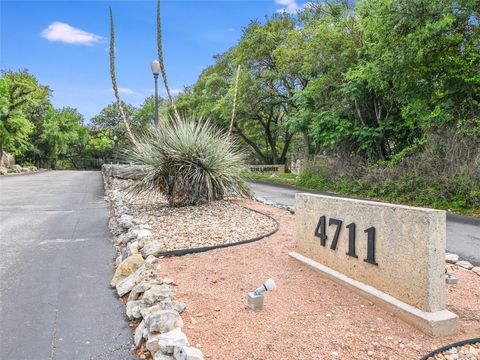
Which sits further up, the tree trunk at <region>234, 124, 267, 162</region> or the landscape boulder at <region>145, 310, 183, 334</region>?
the tree trunk at <region>234, 124, 267, 162</region>

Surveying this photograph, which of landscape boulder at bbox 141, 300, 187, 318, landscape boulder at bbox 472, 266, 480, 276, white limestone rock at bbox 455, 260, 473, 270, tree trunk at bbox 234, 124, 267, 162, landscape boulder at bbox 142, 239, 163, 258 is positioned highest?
tree trunk at bbox 234, 124, 267, 162

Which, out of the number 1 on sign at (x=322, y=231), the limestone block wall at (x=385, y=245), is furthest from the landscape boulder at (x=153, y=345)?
the number 1 on sign at (x=322, y=231)

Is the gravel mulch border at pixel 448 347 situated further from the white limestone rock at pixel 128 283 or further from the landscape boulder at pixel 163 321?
the white limestone rock at pixel 128 283

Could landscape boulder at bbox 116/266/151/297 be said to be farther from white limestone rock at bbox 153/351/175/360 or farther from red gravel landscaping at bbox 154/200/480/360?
white limestone rock at bbox 153/351/175/360

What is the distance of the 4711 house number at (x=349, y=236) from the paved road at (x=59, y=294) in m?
2.08

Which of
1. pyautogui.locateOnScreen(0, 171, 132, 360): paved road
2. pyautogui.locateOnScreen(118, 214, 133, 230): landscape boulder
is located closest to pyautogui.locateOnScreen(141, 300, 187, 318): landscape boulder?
pyautogui.locateOnScreen(0, 171, 132, 360): paved road

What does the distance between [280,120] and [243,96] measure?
569 centimetres

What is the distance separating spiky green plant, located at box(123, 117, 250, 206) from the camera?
278 inches

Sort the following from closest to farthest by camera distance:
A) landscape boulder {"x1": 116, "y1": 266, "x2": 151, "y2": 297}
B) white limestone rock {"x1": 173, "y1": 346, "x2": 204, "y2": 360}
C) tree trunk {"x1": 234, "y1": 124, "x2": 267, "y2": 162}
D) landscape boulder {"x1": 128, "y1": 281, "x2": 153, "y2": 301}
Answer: white limestone rock {"x1": 173, "y1": 346, "x2": 204, "y2": 360}, landscape boulder {"x1": 128, "y1": 281, "x2": 153, "y2": 301}, landscape boulder {"x1": 116, "y1": 266, "x2": 151, "y2": 297}, tree trunk {"x1": 234, "y1": 124, "x2": 267, "y2": 162}

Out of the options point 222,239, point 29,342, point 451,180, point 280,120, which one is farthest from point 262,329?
point 280,120

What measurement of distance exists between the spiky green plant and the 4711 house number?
373 cm

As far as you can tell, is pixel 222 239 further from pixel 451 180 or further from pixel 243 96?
pixel 243 96

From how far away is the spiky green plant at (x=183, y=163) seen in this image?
707cm

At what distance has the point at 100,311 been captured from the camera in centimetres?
310
